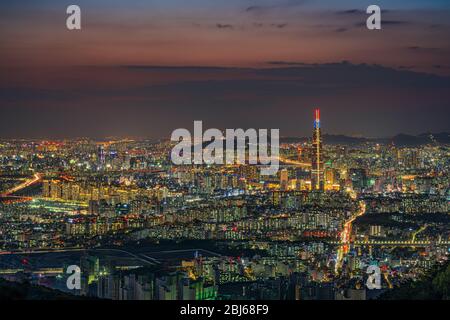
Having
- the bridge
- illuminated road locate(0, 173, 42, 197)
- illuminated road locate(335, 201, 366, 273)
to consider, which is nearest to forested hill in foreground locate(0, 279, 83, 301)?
illuminated road locate(335, 201, 366, 273)

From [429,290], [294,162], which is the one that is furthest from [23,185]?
[429,290]

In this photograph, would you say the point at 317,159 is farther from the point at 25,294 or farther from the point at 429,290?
the point at 25,294

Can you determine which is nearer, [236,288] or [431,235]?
[236,288]

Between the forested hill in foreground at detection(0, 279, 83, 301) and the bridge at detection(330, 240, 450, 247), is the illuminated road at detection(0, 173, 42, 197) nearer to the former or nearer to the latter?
the bridge at detection(330, 240, 450, 247)

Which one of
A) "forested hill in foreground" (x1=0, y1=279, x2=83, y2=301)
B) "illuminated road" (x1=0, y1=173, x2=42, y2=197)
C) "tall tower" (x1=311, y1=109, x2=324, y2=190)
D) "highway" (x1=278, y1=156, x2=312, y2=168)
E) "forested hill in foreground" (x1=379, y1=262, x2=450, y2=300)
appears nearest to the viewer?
"forested hill in foreground" (x1=0, y1=279, x2=83, y2=301)
